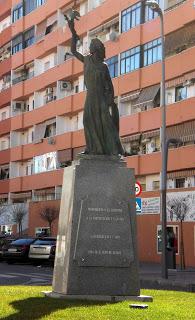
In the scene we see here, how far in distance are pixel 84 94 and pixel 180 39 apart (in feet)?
36.6

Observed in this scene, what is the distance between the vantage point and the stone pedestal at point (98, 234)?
1090 cm

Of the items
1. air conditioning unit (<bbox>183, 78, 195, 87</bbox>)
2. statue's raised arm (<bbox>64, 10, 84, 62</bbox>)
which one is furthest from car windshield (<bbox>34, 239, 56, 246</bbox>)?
statue's raised arm (<bbox>64, 10, 84, 62</bbox>)

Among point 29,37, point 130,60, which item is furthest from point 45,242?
point 29,37

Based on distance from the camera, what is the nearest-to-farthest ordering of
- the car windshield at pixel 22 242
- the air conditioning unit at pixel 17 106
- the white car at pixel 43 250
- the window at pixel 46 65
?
1. the white car at pixel 43 250
2. the car windshield at pixel 22 242
3. the window at pixel 46 65
4. the air conditioning unit at pixel 17 106

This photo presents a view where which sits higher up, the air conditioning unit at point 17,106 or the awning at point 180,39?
the air conditioning unit at point 17,106

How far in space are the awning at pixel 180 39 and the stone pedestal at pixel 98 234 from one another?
2672 centimetres

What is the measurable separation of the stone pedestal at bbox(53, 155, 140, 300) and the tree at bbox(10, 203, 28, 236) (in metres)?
42.7

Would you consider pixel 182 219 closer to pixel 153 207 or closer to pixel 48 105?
pixel 153 207

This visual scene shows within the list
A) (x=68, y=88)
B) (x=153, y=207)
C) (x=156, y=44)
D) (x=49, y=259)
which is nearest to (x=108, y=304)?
(x=49, y=259)

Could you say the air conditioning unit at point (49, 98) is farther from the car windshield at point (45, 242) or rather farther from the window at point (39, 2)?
the car windshield at point (45, 242)

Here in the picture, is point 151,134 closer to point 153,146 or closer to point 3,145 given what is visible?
point 153,146

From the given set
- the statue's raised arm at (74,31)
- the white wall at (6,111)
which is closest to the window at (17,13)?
the white wall at (6,111)

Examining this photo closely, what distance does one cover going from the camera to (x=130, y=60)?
42188mm

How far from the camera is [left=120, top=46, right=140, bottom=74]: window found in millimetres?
41469
